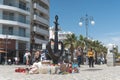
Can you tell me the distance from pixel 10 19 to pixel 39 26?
1597 cm

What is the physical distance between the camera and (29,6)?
74.8 m

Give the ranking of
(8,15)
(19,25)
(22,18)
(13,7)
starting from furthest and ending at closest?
1. (22,18)
2. (19,25)
3. (8,15)
4. (13,7)

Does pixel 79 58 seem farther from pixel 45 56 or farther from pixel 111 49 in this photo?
pixel 111 49

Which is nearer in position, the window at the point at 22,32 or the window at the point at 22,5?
the window at the point at 22,32

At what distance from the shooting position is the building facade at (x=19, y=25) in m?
65.9

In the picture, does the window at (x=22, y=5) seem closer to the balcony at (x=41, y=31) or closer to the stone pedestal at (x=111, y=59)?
the balcony at (x=41, y=31)

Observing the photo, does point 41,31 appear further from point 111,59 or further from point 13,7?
point 111,59

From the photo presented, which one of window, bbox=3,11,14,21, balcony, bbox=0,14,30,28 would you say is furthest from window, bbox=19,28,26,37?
window, bbox=3,11,14,21

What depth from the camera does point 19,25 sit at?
224 ft

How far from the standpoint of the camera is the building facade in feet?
216

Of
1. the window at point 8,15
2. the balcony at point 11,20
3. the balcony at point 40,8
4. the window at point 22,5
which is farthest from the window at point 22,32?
the balcony at point 40,8

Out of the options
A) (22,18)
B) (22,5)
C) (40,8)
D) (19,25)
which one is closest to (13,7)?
(19,25)

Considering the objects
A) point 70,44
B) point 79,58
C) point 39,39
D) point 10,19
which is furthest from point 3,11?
point 79,58

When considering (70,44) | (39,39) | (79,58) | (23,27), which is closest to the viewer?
(79,58)
